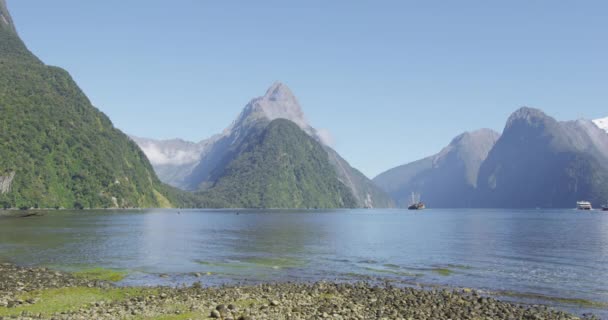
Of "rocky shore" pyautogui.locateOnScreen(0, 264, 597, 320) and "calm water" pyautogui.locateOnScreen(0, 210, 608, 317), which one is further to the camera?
"calm water" pyautogui.locateOnScreen(0, 210, 608, 317)

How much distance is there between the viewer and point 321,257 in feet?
242

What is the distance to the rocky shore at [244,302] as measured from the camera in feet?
108

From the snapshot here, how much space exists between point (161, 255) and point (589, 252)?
70.1 meters

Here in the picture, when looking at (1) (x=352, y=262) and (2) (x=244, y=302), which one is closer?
(2) (x=244, y=302)

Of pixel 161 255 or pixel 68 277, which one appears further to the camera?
pixel 161 255

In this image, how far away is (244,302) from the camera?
124 feet

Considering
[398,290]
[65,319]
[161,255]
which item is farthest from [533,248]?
[65,319]

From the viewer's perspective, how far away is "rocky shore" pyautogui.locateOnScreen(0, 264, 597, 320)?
108ft

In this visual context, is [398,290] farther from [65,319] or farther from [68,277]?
[68,277]

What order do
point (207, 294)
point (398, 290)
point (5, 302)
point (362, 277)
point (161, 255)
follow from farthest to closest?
point (161, 255) < point (362, 277) < point (398, 290) < point (207, 294) < point (5, 302)

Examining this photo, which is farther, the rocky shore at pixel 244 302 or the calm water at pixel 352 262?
the calm water at pixel 352 262

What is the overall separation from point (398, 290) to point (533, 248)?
55157 mm

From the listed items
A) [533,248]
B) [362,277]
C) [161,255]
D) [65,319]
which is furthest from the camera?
[533,248]

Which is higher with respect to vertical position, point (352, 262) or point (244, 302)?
point (244, 302)
